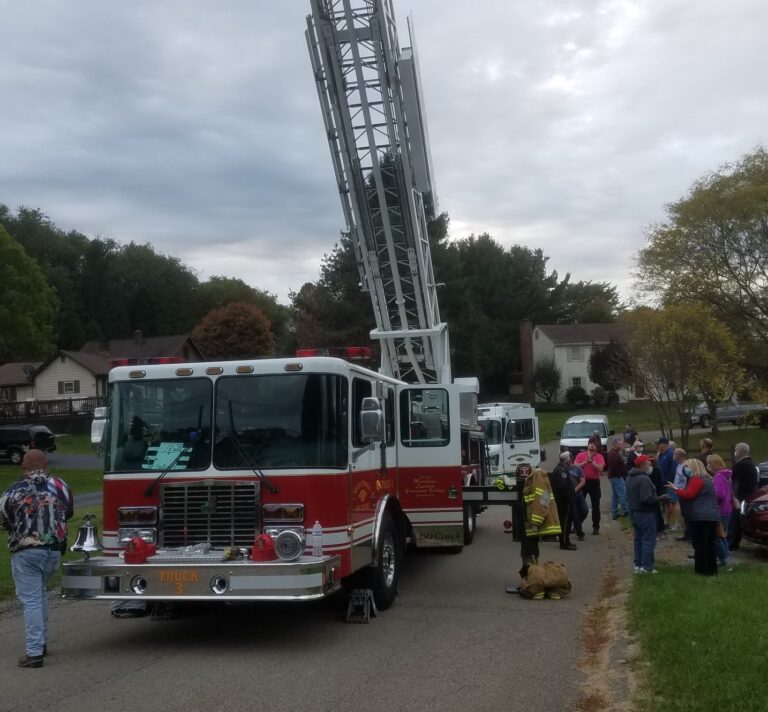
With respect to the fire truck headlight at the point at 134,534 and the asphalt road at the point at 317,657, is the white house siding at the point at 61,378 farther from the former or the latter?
the fire truck headlight at the point at 134,534

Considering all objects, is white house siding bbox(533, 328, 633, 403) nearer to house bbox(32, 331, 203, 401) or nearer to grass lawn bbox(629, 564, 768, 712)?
house bbox(32, 331, 203, 401)

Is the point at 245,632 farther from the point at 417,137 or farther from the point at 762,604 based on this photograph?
the point at 417,137

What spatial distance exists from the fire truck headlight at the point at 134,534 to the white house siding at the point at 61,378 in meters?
59.2

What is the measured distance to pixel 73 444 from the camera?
49781 millimetres

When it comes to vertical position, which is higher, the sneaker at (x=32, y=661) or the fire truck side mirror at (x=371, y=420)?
the fire truck side mirror at (x=371, y=420)

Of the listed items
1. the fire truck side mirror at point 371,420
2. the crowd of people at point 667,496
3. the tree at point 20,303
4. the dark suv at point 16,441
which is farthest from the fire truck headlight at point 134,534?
the tree at point 20,303

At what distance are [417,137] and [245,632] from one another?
28.6 ft

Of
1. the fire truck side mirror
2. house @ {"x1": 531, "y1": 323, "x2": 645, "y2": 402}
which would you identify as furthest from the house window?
the fire truck side mirror

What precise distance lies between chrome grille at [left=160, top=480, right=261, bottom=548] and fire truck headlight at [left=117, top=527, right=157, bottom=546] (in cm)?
9

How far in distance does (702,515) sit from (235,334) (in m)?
56.1

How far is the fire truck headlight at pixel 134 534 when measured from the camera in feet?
29.8

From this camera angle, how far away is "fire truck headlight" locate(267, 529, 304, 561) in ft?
27.6

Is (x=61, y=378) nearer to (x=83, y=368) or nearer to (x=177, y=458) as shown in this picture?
(x=83, y=368)

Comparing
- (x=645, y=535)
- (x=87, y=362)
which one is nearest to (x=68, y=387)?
(x=87, y=362)
